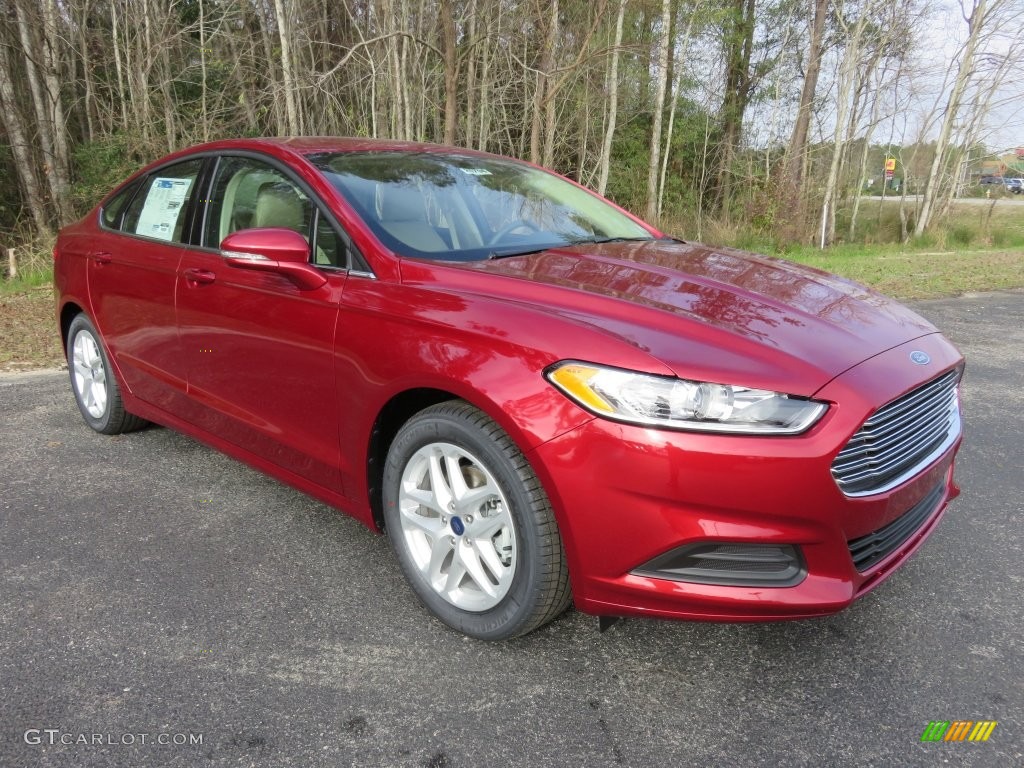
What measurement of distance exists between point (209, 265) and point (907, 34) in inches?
981

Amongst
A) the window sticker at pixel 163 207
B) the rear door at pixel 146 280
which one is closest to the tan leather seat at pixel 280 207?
the rear door at pixel 146 280

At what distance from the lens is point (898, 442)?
2.05 meters

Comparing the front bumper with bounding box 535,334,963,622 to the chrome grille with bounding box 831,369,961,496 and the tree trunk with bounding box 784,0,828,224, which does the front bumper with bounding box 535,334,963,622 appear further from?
the tree trunk with bounding box 784,0,828,224

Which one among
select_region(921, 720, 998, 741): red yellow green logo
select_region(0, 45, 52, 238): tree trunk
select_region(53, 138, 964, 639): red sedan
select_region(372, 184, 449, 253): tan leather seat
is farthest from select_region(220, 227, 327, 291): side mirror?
select_region(0, 45, 52, 238): tree trunk

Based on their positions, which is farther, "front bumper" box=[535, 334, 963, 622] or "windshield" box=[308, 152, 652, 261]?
"windshield" box=[308, 152, 652, 261]

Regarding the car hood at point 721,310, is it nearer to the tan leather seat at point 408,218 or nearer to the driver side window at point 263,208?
the tan leather seat at point 408,218

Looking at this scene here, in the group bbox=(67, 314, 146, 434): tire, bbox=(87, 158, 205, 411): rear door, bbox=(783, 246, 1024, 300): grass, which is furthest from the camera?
bbox=(783, 246, 1024, 300): grass

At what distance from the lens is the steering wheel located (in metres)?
2.89

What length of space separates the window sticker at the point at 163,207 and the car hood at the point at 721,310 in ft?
5.70

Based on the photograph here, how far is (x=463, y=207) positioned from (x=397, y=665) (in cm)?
175

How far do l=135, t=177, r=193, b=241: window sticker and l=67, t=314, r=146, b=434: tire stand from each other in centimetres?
76

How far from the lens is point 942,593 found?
8.47 ft

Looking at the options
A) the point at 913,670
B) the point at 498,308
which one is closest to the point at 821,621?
the point at 913,670

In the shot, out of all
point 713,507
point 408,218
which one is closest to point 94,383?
point 408,218
